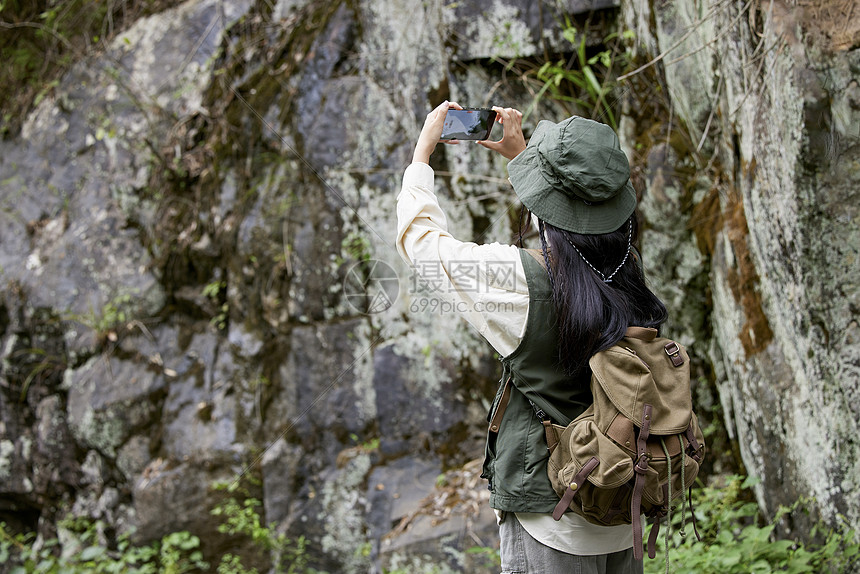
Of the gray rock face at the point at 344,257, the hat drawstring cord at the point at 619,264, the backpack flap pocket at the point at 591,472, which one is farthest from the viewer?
the gray rock face at the point at 344,257

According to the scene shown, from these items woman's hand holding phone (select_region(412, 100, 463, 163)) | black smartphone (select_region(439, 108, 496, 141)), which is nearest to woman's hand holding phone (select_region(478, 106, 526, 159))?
black smartphone (select_region(439, 108, 496, 141))

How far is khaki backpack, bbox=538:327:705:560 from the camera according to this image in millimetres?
1455

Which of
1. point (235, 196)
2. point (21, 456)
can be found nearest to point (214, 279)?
point (235, 196)

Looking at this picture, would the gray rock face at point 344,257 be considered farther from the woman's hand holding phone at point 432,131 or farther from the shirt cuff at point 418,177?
the shirt cuff at point 418,177

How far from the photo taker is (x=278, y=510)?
14.0 ft

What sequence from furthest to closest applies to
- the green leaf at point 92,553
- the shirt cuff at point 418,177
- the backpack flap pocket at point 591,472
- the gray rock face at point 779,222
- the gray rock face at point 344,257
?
the green leaf at point 92,553 < the gray rock face at point 344,257 < the gray rock face at point 779,222 < the shirt cuff at point 418,177 < the backpack flap pocket at point 591,472

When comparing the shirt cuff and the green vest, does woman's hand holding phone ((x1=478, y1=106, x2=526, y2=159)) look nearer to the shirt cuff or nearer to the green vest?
the shirt cuff

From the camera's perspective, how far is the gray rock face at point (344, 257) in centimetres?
246

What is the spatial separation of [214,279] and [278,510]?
1.80m

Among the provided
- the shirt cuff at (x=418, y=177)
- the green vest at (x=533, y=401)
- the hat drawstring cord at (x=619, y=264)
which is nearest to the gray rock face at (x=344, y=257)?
the hat drawstring cord at (x=619, y=264)

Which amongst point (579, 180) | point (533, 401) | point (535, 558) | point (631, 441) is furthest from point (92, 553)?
point (579, 180)

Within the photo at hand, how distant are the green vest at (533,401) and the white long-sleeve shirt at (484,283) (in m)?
0.03

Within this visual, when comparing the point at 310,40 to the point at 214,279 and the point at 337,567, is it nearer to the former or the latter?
the point at 214,279

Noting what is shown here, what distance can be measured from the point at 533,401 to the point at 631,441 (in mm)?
264
